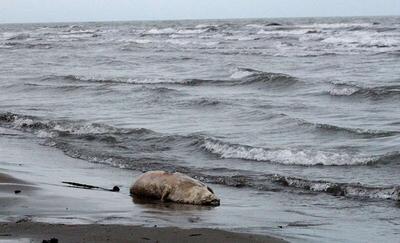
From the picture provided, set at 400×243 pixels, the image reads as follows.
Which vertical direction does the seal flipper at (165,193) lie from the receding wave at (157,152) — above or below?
below

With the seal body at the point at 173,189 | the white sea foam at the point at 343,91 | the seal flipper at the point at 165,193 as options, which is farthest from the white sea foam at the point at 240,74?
the seal flipper at the point at 165,193

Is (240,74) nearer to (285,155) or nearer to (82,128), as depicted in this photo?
(82,128)

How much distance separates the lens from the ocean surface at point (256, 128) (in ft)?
24.9

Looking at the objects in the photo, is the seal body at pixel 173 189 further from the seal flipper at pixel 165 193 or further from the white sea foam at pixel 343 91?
the white sea foam at pixel 343 91

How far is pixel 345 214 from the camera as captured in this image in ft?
22.2

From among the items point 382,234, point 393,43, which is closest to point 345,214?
point 382,234

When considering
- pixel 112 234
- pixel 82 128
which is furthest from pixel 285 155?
pixel 112 234

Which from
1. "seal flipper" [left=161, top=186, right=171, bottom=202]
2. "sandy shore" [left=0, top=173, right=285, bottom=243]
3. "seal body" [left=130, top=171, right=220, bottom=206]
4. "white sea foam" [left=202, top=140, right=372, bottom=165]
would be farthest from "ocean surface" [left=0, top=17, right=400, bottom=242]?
"seal flipper" [left=161, top=186, right=171, bottom=202]

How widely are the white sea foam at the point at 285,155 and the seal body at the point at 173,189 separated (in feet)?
9.23

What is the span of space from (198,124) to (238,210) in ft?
21.2

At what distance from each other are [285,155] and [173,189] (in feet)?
10.5

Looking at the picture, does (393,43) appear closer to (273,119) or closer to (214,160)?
(273,119)

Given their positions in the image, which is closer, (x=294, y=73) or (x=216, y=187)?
(x=216, y=187)

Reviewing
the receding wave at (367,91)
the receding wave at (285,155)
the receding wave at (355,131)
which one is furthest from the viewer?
the receding wave at (367,91)
